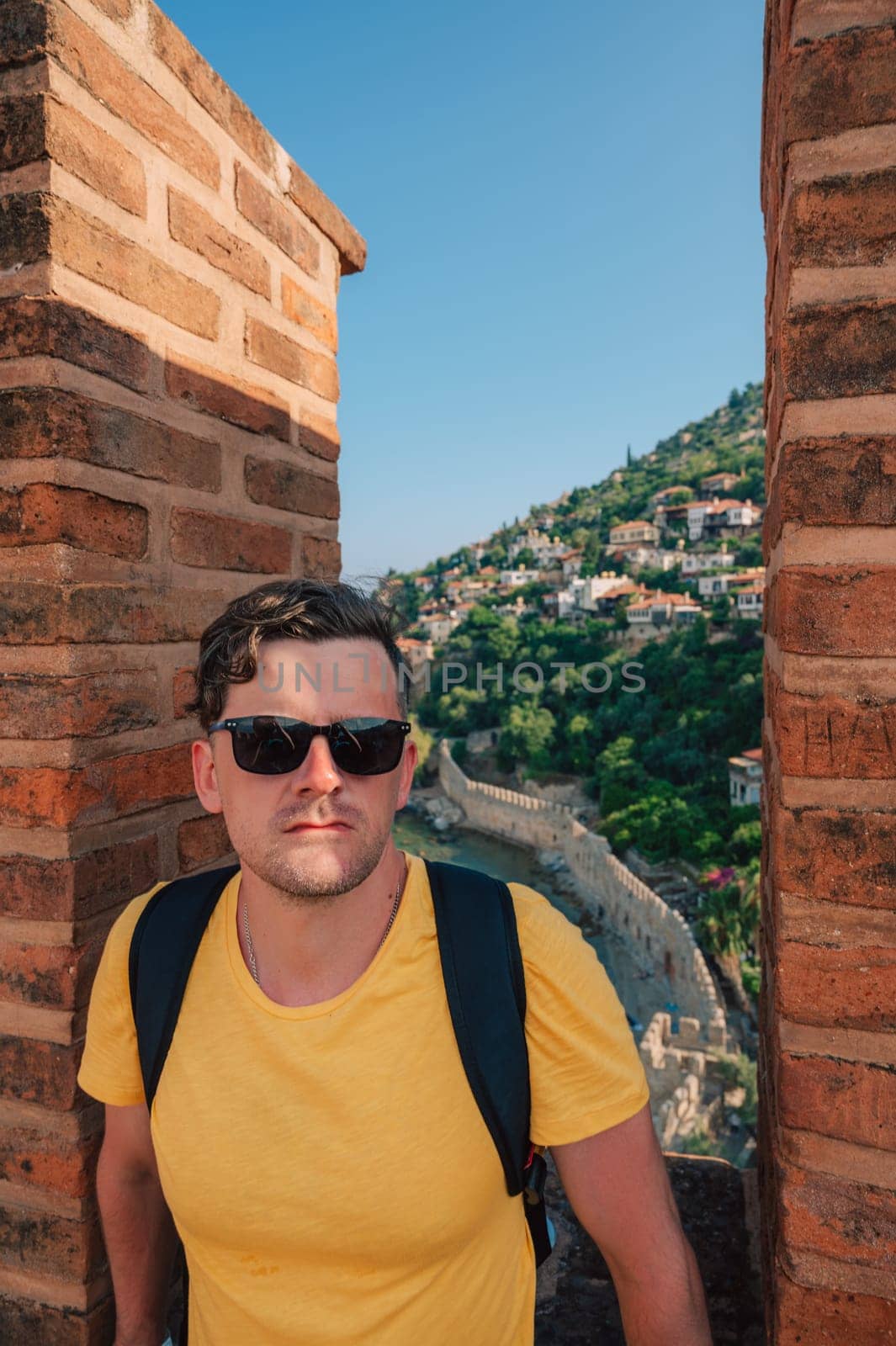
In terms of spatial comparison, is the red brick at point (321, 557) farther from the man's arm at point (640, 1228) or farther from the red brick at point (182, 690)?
the man's arm at point (640, 1228)

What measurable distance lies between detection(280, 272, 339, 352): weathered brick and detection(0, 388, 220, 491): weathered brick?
543mm

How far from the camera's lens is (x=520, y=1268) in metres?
1.24

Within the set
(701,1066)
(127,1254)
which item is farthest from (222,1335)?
(701,1066)

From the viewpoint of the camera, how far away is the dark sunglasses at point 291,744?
126 centimetres

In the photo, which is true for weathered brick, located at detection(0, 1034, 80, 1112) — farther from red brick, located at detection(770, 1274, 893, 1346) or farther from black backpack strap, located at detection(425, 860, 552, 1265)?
red brick, located at detection(770, 1274, 893, 1346)

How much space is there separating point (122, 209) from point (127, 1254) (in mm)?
1837

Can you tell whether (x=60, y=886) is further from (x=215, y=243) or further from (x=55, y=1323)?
(x=215, y=243)

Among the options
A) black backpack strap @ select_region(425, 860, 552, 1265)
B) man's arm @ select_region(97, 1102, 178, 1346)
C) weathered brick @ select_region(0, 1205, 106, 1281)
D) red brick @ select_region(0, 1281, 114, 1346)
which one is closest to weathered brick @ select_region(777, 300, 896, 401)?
black backpack strap @ select_region(425, 860, 552, 1265)

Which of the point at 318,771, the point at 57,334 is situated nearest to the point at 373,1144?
the point at 318,771

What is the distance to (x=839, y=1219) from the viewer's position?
1.08 m

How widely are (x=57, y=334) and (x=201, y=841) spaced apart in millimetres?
1022

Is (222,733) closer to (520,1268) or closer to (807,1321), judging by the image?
(520,1268)

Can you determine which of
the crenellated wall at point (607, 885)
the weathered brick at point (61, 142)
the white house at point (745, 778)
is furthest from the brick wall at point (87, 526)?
the white house at point (745, 778)

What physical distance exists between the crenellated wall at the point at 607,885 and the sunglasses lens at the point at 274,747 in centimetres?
1774
